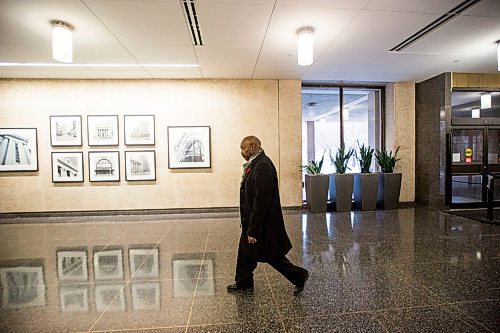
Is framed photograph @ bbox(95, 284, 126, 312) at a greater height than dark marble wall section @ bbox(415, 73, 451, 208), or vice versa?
dark marble wall section @ bbox(415, 73, 451, 208)

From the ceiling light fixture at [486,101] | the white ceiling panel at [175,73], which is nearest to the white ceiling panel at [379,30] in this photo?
the white ceiling panel at [175,73]

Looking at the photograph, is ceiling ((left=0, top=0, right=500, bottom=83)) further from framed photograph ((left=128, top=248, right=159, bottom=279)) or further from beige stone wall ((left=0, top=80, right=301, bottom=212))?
framed photograph ((left=128, top=248, right=159, bottom=279))

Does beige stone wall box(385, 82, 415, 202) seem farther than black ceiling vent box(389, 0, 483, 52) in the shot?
Yes

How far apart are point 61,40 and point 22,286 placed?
3071mm

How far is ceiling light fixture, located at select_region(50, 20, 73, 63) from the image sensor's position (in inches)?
150

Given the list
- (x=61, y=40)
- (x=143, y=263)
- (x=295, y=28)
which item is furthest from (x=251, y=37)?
(x=143, y=263)

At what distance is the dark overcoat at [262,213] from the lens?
97.3 inches

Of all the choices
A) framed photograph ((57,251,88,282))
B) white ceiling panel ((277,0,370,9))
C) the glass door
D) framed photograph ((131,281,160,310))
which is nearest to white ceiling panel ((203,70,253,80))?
white ceiling panel ((277,0,370,9))

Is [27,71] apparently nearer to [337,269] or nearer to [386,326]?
[337,269]

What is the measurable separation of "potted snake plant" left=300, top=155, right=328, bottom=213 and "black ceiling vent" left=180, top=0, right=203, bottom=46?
3.62 metres

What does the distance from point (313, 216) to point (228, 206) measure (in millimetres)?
2000

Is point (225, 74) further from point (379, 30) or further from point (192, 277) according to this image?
point (192, 277)

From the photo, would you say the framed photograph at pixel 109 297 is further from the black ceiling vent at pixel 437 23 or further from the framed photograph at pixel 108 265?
the black ceiling vent at pixel 437 23

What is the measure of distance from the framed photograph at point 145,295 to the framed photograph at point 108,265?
38 cm
